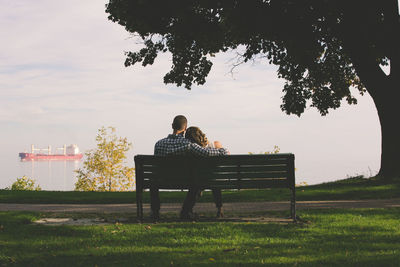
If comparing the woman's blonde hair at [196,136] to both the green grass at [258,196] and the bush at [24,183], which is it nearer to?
the green grass at [258,196]

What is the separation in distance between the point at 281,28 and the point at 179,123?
824 centimetres

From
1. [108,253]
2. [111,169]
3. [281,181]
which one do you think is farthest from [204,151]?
[111,169]

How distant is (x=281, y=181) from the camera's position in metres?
7.68

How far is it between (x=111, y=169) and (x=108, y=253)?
33097 millimetres

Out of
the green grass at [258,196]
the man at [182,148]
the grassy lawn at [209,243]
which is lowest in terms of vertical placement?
the grassy lawn at [209,243]

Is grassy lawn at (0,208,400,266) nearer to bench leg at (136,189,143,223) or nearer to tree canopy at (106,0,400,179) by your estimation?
bench leg at (136,189,143,223)

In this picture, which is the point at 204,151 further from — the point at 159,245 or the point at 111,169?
the point at 111,169

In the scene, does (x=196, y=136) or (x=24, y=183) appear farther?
(x=24, y=183)

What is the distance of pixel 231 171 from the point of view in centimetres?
766

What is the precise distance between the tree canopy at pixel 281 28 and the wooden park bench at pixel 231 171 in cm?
718

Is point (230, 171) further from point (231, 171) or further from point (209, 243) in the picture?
point (209, 243)

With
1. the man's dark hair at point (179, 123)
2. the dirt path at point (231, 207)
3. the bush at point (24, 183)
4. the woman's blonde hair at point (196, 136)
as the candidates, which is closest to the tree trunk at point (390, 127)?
the dirt path at point (231, 207)

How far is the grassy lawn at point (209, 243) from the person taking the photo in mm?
5219

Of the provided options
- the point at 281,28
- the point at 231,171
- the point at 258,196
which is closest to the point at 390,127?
the point at 281,28
